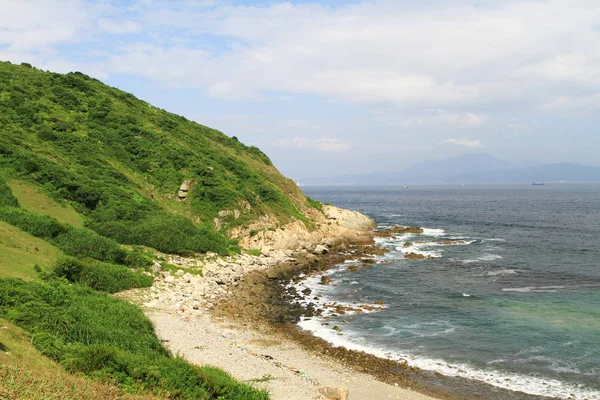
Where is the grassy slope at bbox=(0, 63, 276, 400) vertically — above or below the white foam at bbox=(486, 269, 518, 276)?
above

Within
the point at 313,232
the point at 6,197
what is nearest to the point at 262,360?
the point at 6,197

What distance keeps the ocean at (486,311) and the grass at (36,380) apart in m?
17.7

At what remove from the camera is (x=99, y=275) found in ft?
92.1

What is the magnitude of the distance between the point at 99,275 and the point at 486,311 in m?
28.8

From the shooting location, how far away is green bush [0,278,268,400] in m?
12.9

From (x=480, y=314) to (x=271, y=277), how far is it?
19413mm

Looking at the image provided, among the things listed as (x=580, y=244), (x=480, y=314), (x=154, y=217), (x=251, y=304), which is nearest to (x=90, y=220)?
(x=154, y=217)

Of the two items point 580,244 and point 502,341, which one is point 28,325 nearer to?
point 502,341

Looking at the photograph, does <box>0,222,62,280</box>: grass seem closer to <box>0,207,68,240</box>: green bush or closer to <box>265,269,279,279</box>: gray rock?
<box>0,207,68,240</box>: green bush

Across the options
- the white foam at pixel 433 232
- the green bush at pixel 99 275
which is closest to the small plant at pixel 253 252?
the green bush at pixel 99 275

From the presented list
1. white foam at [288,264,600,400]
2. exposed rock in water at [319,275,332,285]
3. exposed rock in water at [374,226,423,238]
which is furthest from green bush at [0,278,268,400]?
exposed rock in water at [374,226,423,238]

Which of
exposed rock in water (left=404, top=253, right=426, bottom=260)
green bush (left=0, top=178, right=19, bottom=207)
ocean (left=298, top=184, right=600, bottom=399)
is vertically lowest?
ocean (left=298, top=184, right=600, bottom=399)

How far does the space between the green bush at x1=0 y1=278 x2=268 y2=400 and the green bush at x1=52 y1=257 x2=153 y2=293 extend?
5717mm

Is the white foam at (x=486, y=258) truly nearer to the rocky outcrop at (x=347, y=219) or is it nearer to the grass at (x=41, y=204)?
the rocky outcrop at (x=347, y=219)
